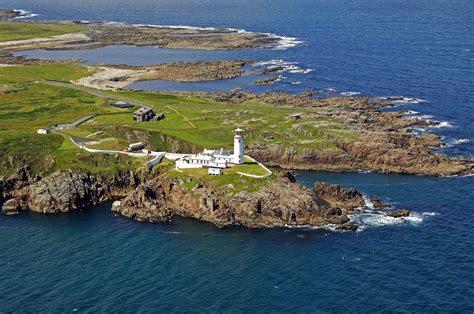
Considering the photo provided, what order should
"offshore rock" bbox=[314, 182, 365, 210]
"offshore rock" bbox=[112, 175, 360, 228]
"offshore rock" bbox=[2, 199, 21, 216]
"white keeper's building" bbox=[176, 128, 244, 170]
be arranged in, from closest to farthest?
"offshore rock" bbox=[112, 175, 360, 228]
"offshore rock" bbox=[314, 182, 365, 210]
"offshore rock" bbox=[2, 199, 21, 216]
"white keeper's building" bbox=[176, 128, 244, 170]

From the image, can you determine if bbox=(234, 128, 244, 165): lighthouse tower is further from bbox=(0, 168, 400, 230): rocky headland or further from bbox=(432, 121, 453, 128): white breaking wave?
bbox=(432, 121, 453, 128): white breaking wave

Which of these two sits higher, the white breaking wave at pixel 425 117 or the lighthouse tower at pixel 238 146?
the lighthouse tower at pixel 238 146

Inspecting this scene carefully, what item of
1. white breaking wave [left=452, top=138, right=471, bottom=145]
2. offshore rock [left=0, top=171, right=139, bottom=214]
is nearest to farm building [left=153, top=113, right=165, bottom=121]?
offshore rock [left=0, top=171, right=139, bottom=214]

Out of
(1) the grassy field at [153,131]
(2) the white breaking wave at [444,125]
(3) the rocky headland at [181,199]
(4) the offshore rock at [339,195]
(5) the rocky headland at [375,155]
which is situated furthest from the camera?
(2) the white breaking wave at [444,125]

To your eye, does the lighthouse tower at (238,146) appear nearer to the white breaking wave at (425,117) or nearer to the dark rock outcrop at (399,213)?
the dark rock outcrop at (399,213)

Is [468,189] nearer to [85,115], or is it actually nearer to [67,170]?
[67,170]

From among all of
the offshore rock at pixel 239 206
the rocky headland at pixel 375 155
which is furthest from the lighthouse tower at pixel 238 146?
the rocky headland at pixel 375 155

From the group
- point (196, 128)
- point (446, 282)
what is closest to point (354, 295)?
point (446, 282)

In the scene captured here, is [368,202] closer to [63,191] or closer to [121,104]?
[63,191]
